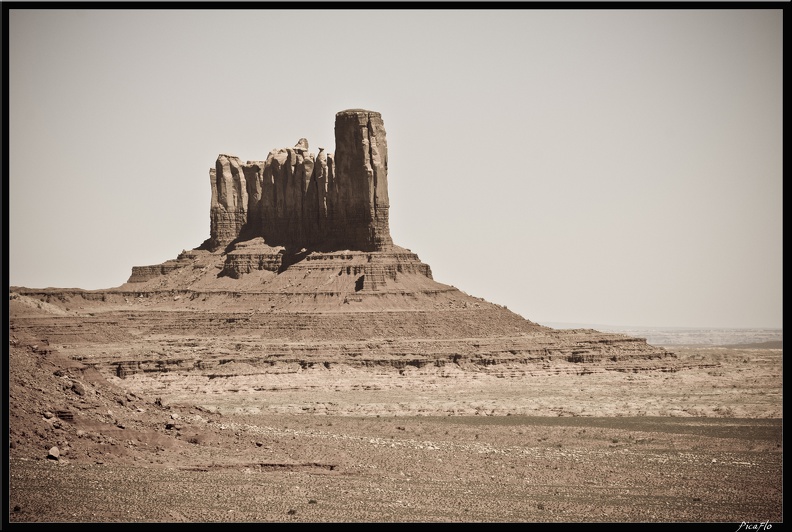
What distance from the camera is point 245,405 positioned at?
83625 mm

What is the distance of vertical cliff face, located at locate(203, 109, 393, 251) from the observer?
11950 centimetres

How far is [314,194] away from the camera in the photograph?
4985 inches

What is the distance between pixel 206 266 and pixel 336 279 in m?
19.7

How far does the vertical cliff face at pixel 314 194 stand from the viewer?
11950 centimetres

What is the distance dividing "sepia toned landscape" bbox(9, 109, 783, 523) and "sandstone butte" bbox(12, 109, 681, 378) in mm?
219

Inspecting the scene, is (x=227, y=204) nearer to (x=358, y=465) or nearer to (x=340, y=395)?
(x=340, y=395)

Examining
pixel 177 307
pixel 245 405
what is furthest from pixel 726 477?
pixel 177 307

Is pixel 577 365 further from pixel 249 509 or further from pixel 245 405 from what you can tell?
pixel 249 509

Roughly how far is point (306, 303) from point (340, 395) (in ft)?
73.5

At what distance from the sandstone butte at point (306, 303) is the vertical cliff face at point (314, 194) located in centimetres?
13
